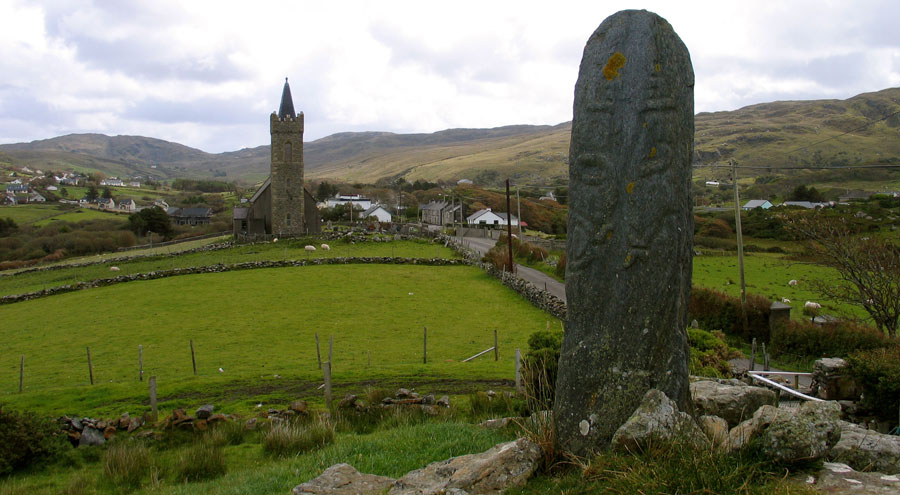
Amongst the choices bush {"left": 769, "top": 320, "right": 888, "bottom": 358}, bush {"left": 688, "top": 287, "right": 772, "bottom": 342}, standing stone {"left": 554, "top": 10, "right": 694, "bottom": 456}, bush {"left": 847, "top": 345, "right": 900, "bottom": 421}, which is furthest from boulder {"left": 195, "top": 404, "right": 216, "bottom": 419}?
bush {"left": 688, "top": 287, "right": 772, "bottom": 342}

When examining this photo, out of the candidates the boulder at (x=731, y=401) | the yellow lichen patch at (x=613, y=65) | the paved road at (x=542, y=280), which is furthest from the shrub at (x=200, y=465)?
the paved road at (x=542, y=280)

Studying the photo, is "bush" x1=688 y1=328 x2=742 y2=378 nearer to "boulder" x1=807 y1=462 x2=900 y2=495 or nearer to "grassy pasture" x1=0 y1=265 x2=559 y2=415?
"grassy pasture" x1=0 y1=265 x2=559 y2=415

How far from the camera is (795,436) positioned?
4.38 meters

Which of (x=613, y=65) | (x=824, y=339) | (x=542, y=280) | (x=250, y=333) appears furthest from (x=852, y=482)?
(x=542, y=280)

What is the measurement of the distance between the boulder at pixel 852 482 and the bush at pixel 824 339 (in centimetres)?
1291

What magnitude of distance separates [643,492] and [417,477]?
2.29 metres

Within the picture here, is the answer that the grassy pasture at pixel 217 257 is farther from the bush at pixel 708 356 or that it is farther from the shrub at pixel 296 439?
the shrub at pixel 296 439

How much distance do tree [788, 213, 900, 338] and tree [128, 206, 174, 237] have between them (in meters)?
87.9

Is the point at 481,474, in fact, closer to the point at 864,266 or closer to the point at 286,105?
the point at 864,266

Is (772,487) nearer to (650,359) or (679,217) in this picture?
(650,359)

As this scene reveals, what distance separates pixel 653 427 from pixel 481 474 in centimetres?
157

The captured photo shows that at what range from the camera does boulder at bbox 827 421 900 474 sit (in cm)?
480

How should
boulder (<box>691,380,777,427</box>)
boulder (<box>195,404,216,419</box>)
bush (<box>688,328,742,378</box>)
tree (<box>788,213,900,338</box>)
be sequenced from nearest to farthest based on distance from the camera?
1. boulder (<box>691,380,777,427</box>)
2. bush (<box>688,328,742,378</box>)
3. boulder (<box>195,404,216,419</box>)
4. tree (<box>788,213,900,338</box>)

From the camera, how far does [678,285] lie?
557 centimetres
